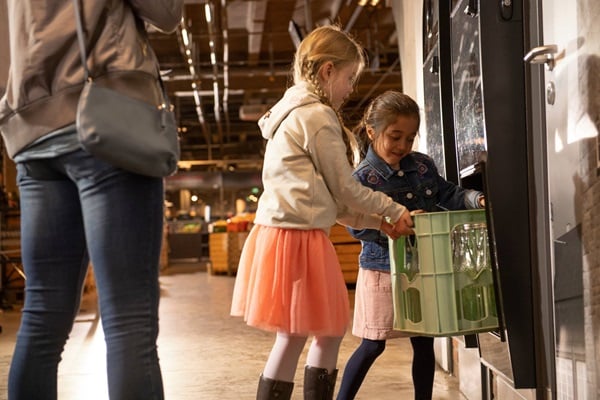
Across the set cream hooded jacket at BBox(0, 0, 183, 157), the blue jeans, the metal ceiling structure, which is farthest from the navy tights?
the metal ceiling structure

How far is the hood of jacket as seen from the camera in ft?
8.70

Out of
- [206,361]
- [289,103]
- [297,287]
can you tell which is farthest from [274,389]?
[206,361]

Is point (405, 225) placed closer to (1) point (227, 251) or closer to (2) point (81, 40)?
(2) point (81, 40)

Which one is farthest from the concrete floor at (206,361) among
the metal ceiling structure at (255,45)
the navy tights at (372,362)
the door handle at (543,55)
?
the metal ceiling structure at (255,45)

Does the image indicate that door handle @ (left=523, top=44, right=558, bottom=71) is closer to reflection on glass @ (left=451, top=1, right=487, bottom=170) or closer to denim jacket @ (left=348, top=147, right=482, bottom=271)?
reflection on glass @ (left=451, top=1, right=487, bottom=170)

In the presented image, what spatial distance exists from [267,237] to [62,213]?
90 cm

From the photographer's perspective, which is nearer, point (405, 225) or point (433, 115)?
point (405, 225)

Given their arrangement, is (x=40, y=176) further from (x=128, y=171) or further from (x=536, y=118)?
(x=536, y=118)

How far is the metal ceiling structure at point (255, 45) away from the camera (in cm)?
1119

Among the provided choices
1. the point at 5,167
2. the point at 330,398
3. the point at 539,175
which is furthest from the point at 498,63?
the point at 5,167

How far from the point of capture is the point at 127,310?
167cm

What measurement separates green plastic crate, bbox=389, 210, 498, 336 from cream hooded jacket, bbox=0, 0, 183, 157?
3.47ft

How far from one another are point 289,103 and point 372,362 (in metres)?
0.98

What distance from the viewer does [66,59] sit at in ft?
5.77
